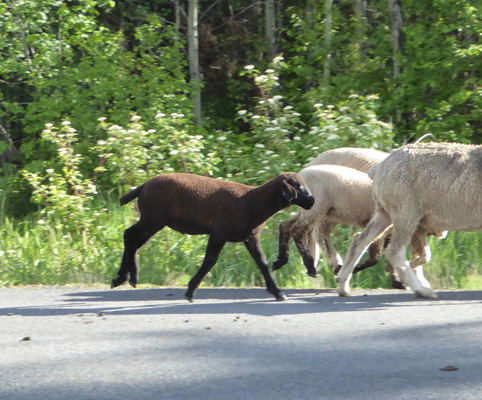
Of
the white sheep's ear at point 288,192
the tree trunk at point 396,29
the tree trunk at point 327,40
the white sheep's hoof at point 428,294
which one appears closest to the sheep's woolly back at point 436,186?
the white sheep's hoof at point 428,294

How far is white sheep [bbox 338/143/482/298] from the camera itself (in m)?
7.73

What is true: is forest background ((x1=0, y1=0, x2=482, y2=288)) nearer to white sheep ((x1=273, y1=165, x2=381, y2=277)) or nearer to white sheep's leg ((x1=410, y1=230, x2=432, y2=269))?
white sheep ((x1=273, y1=165, x2=381, y2=277))

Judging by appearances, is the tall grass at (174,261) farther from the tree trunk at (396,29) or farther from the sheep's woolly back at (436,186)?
the tree trunk at (396,29)

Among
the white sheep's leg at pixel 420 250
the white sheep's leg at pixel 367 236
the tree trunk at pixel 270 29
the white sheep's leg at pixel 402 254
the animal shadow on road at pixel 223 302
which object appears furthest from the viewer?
the tree trunk at pixel 270 29

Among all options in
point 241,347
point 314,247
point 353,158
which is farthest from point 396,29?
point 241,347

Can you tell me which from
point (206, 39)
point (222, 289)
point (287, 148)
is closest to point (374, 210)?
point (222, 289)

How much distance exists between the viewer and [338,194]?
8.73m

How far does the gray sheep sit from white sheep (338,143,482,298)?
0.83 m

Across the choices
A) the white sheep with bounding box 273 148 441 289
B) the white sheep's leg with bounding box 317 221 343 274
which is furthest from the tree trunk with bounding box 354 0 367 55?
the white sheep with bounding box 273 148 441 289

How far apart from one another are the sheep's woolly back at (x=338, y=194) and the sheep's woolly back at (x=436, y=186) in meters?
0.84

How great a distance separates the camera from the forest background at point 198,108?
10.0 meters

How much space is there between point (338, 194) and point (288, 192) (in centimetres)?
140

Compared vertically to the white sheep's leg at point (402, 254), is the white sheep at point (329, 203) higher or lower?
higher

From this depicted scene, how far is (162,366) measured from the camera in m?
5.04
